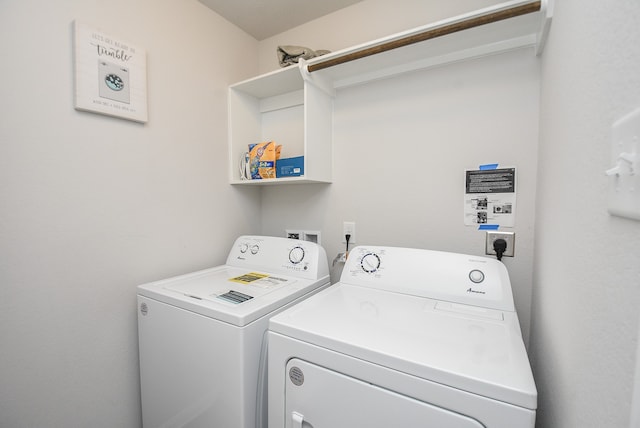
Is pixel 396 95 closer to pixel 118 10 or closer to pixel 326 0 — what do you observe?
pixel 326 0

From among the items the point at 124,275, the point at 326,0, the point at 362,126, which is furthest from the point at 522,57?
the point at 124,275

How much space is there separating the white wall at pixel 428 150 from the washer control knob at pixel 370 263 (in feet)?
1.02

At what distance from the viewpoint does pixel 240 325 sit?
38.0 inches

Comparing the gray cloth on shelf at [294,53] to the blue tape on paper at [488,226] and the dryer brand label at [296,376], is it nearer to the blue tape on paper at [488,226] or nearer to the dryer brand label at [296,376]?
the blue tape on paper at [488,226]

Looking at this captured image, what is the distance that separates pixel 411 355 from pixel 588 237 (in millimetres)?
452

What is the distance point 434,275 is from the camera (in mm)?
1136

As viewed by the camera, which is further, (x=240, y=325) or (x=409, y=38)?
(x=409, y=38)

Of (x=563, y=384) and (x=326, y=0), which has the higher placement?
(x=326, y=0)

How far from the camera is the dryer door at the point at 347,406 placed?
658 millimetres

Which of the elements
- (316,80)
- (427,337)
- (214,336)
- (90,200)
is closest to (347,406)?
(427,337)

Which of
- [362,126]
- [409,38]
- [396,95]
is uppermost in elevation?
[409,38]

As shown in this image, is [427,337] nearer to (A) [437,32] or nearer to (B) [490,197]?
(B) [490,197]

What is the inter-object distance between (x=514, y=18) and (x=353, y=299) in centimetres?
126

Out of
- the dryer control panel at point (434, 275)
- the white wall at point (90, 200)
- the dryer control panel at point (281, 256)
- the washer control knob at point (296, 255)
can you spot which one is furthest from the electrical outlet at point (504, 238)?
the white wall at point (90, 200)
